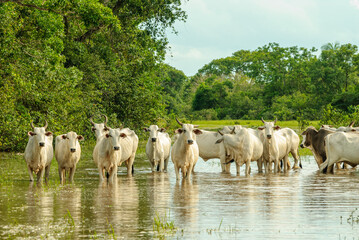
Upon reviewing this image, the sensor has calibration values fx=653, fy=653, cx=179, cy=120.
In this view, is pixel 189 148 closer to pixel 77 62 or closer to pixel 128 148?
pixel 128 148

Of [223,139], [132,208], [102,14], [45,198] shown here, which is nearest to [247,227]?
[132,208]

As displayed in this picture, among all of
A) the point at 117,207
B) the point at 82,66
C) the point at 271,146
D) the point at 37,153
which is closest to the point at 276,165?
the point at 271,146

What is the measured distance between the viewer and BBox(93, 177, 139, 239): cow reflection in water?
8805 millimetres

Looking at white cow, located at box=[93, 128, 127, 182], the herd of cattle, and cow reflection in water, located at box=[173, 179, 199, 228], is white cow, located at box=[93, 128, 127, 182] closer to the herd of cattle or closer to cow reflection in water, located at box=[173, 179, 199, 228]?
the herd of cattle

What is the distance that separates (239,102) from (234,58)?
Result: 34539 mm

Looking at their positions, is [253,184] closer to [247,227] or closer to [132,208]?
Result: [132,208]

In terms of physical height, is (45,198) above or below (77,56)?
below

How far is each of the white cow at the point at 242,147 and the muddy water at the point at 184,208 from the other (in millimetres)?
1167

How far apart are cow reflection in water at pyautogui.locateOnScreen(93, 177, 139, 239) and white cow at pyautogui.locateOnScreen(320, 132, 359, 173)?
6035 millimetres

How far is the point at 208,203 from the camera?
11414 millimetres

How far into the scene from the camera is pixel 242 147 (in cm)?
1805

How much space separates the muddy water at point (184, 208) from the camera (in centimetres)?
848

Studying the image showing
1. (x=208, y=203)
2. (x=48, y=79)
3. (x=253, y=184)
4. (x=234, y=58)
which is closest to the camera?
(x=208, y=203)

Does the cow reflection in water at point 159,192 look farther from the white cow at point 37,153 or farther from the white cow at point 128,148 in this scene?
the white cow at point 37,153
